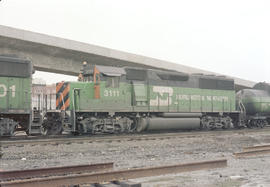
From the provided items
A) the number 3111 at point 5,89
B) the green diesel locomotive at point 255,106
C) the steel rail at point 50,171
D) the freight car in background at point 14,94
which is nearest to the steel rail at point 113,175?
the steel rail at point 50,171

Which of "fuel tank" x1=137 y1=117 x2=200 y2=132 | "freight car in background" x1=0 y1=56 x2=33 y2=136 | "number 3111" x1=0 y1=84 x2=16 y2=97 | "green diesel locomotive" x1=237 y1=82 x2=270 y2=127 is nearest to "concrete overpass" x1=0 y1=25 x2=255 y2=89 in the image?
"freight car in background" x1=0 y1=56 x2=33 y2=136

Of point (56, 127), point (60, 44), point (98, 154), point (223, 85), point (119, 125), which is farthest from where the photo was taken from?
point (60, 44)

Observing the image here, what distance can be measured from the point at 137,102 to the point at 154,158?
694 cm

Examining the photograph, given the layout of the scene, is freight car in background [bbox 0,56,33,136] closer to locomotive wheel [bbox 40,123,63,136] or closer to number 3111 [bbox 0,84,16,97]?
number 3111 [bbox 0,84,16,97]

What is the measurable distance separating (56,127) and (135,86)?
455cm

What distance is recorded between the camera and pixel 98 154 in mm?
9484

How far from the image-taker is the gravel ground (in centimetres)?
622

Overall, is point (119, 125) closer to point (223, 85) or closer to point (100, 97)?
point (100, 97)

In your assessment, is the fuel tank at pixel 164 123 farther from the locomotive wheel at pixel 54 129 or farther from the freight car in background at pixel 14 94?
the freight car in background at pixel 14 94

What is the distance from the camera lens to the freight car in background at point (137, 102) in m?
14.0

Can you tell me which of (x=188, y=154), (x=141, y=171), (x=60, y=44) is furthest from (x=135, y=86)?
(x=60, y=44)

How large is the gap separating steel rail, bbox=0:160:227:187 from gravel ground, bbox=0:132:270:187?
0.16 meters

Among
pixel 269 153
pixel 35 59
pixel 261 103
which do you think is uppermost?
pixel 35 59

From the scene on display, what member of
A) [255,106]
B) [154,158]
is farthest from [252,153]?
[255,106]
